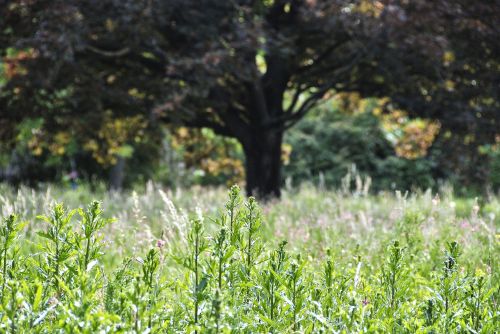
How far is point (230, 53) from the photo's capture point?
8680 mm

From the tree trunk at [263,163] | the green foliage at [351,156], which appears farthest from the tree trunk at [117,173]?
the tree trunk at [263,163]

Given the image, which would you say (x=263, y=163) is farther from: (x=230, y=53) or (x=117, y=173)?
(x=117, y=173)

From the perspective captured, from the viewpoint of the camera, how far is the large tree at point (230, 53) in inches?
323

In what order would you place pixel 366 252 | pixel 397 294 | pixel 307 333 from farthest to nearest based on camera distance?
pixel 366 252, pixel 397 294, pixel 307 333

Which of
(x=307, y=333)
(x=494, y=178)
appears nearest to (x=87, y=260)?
(x=307, y=333)

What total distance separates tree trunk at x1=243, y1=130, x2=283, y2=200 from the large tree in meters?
0.22

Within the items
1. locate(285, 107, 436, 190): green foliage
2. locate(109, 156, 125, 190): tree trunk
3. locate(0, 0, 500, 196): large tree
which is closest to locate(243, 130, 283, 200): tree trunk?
locate(0, 0, 500, 196): large tree

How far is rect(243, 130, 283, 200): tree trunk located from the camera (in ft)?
36.2

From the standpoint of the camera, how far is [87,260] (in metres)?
2.74

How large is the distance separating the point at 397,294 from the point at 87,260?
4.57ft

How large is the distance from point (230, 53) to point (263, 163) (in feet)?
9.75

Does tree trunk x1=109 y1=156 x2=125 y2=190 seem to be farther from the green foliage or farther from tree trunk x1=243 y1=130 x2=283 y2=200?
tree trunk x1=243 y1=130 x2=283 y2=200

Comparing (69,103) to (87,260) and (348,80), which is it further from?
(87,260)

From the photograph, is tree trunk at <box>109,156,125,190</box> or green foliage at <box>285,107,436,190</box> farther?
green foliage at <box>285,107,436,190</box>
